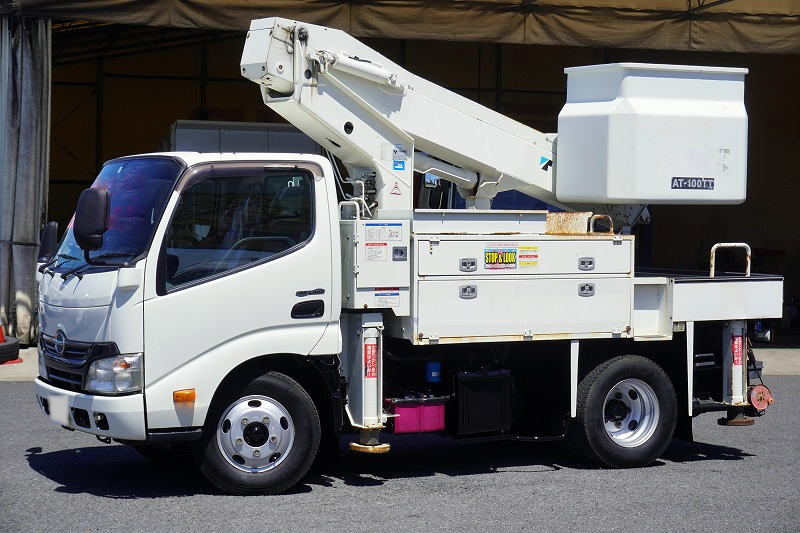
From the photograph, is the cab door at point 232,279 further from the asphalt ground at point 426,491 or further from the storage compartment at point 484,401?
the storage compartment at point 484,401

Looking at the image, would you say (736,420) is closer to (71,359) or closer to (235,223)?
(235,223)

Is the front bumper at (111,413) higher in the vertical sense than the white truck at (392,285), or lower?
lower

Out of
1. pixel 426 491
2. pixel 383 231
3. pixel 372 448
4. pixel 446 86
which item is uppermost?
pixel 446 86

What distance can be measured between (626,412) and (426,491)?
6.57ft

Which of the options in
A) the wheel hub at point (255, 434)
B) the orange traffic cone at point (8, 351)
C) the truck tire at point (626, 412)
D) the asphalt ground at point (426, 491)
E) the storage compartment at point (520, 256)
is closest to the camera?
the asphalt ground at point (426, 491)

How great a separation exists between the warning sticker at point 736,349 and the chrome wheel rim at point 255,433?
12.5 feet

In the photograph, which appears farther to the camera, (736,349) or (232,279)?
(736,349)

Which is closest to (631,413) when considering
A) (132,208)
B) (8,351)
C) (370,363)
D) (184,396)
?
(370,363)

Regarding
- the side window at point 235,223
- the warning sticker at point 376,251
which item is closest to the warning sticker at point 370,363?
the warning sticker at point 376,251

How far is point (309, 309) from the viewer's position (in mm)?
7992

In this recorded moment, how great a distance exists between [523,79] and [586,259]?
1660 cm

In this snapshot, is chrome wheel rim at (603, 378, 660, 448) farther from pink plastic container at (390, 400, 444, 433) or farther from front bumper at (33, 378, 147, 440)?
front bumper at (33, 378, 147, 440)

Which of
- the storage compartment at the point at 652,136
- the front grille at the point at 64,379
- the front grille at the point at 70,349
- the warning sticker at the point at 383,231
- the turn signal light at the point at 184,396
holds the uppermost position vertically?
the storage compartment at the point at 652,136

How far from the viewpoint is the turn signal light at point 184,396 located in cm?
755
